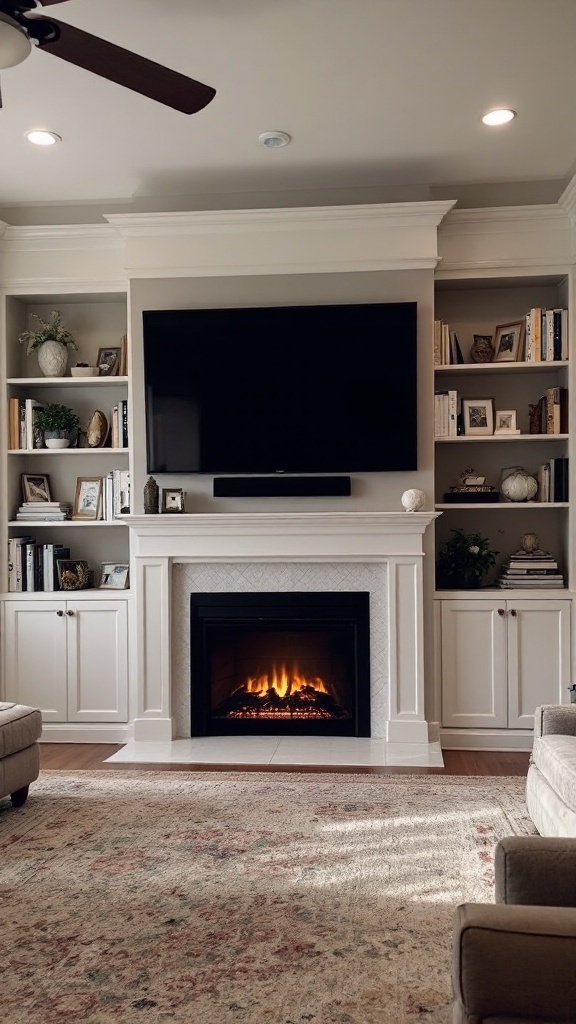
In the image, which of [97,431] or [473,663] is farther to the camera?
[97,431]

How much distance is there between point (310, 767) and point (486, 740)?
1004 millimetres

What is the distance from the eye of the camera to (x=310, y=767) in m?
4.01

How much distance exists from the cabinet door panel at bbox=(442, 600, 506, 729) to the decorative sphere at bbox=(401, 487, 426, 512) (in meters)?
0.54

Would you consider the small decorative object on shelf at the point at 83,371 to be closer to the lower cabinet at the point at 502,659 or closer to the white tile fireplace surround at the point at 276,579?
the white tile fireplace surround at the point at 276,579

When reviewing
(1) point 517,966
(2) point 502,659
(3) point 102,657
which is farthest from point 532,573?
(1) point 517,966

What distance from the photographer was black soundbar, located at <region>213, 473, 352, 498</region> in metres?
4.39

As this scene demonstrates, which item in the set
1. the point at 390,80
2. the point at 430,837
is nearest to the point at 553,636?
the point at 430,837

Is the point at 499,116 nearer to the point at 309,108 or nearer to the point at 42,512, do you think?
the point at 309,108

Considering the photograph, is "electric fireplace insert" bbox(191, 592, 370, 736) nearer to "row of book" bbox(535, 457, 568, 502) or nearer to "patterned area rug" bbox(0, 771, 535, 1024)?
"patterned area rug" bbox(0, 771, 535, 1024)

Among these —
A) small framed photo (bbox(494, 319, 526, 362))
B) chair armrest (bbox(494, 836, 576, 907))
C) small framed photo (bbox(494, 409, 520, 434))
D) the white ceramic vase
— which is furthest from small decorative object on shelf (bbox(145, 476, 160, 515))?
chair armrest (bbox(494, 836, 576, 907))

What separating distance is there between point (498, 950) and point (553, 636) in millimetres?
3272

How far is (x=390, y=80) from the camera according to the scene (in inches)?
132

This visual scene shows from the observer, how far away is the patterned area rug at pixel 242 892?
2.04m

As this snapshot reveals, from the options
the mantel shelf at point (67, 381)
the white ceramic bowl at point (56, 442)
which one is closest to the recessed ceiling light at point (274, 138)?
the mantel shelf at point (67, 381)
